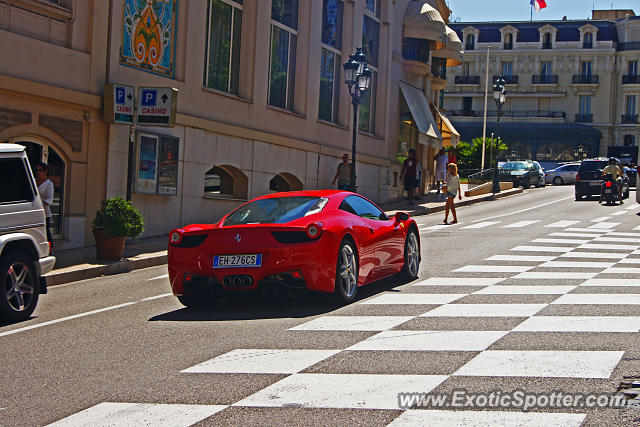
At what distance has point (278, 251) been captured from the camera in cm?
899

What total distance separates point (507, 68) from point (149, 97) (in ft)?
239

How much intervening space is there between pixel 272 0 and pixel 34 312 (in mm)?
17602

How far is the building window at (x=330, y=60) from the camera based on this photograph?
29766 millimetres

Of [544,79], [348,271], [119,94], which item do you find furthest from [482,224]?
[544,79]

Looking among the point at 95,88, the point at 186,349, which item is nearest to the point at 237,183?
the point at 95,88

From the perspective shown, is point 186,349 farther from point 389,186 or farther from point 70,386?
point 389,186

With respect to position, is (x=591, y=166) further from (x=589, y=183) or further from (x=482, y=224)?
(x=482, y=224)

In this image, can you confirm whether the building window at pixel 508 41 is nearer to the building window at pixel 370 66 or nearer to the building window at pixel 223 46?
the building window at pixel 370 66

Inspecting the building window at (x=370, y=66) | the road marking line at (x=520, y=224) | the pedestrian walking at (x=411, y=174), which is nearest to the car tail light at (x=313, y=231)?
the road marking line at (x=520, y=224)

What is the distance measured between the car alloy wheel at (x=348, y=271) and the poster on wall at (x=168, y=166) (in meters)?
11.0

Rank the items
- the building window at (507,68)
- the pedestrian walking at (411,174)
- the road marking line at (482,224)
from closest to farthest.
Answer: the road marking line at (482,224), the pedestrian walking at (411,174), the building window at (507,68)

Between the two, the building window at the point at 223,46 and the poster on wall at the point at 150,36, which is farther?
the building window at the point at 223,46

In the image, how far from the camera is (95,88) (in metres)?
18.2

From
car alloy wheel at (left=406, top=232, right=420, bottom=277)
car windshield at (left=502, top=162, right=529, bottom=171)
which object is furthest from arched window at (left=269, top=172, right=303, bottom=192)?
car windshield at (left=502, top=162, right=529, bottom=171)
